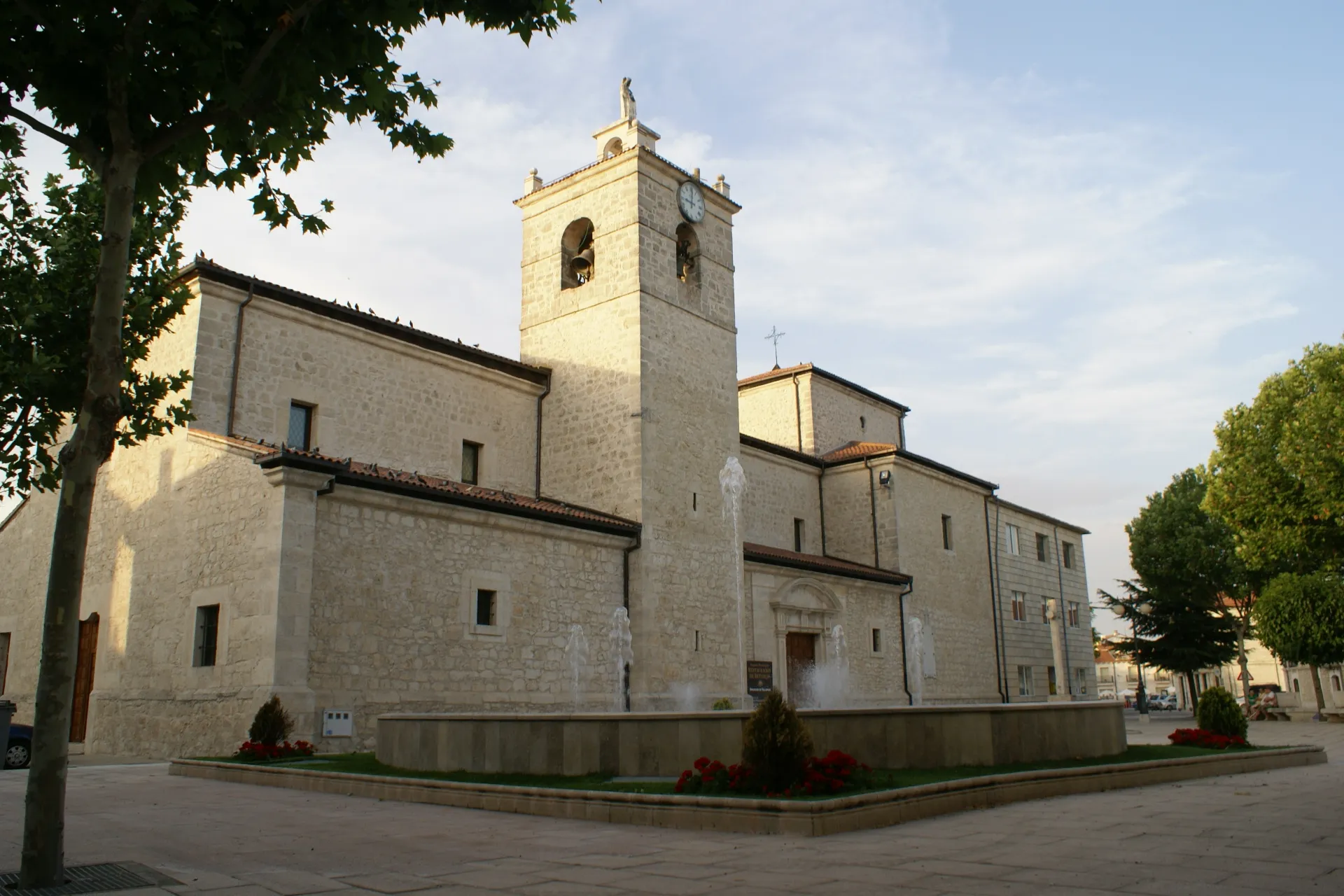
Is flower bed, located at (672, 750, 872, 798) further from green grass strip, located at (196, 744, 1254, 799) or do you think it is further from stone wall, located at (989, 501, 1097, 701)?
stone wall, located at (989, 501, 1097, 701)

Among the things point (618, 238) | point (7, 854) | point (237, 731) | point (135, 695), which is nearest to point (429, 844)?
point (7, 854)

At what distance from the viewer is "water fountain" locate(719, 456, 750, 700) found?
22.6 meters

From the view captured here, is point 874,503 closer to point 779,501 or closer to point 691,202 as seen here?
point 779,501

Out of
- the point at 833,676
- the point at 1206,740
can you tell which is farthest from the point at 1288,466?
the point at 1206,740

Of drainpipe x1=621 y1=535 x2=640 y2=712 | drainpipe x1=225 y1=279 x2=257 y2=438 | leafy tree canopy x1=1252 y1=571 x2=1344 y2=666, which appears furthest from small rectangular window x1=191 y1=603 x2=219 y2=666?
leafy tree canopy x1=1252 y1=571 x2=1344 y2=666

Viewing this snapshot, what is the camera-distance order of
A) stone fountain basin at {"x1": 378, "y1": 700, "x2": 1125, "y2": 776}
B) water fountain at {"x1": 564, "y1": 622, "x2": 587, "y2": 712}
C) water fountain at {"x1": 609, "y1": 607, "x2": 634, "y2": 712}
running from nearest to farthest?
stone fountain basin at {"x1": 378, "y1": 700, "x2": 1125, "y2": 776} < water fountain at {"x1": 564, "y1": 622, "x2": 587, "y2": 712} < water fountain at {"x1": 609, "y1": 607, "x2": 634, "y2": 712}

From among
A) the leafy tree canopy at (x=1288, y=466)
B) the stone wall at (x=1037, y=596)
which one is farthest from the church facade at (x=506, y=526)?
the leafy tree canopy at (x=1288, y=466)

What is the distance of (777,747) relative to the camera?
8562 mm

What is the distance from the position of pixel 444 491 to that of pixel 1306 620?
94.5 ft

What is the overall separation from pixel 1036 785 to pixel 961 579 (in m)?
23.1

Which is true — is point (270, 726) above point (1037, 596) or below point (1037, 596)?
below

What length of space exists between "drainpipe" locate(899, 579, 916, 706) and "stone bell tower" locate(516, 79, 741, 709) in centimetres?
800

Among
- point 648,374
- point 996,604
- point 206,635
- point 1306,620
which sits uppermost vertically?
point 648,374

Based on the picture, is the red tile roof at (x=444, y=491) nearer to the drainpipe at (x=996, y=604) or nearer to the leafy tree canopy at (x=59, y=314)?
the leafy tree canopy at (x=59, y=314)
